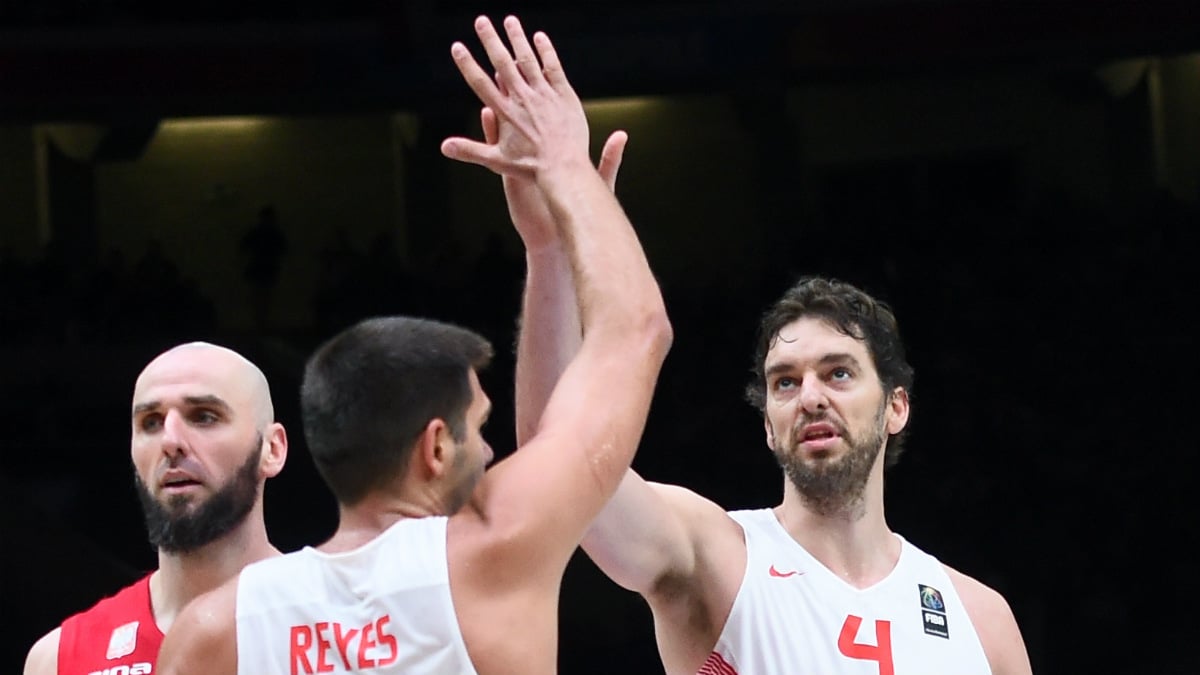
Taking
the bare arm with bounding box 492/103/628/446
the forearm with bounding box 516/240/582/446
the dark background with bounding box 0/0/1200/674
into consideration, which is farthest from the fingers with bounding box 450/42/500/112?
the dark background with bounding box 0/0/1200/674

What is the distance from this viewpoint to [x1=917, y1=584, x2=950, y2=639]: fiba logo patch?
368 cm

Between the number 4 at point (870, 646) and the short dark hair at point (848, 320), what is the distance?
573 millimetres

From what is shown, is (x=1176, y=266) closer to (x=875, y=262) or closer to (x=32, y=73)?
Result: (x=875, y=262)

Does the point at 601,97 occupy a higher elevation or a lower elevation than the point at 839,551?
higher

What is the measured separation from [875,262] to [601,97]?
8.33 feet

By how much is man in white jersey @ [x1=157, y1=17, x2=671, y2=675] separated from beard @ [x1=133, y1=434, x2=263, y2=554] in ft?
3.44

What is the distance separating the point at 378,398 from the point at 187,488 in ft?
4.03

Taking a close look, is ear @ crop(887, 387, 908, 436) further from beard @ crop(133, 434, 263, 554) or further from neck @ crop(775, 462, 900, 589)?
beard @ crop(133, 434, 263, 554)

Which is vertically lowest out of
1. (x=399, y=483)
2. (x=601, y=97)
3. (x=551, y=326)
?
(x=399, y=483)

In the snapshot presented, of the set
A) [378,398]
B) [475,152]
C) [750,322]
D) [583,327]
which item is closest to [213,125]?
[750,322]

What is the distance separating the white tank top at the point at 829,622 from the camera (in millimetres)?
3496

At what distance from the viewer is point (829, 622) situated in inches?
141

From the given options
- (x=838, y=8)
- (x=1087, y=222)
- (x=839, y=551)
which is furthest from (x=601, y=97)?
(x=839, y=551)

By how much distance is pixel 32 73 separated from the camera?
12859 millimetres
